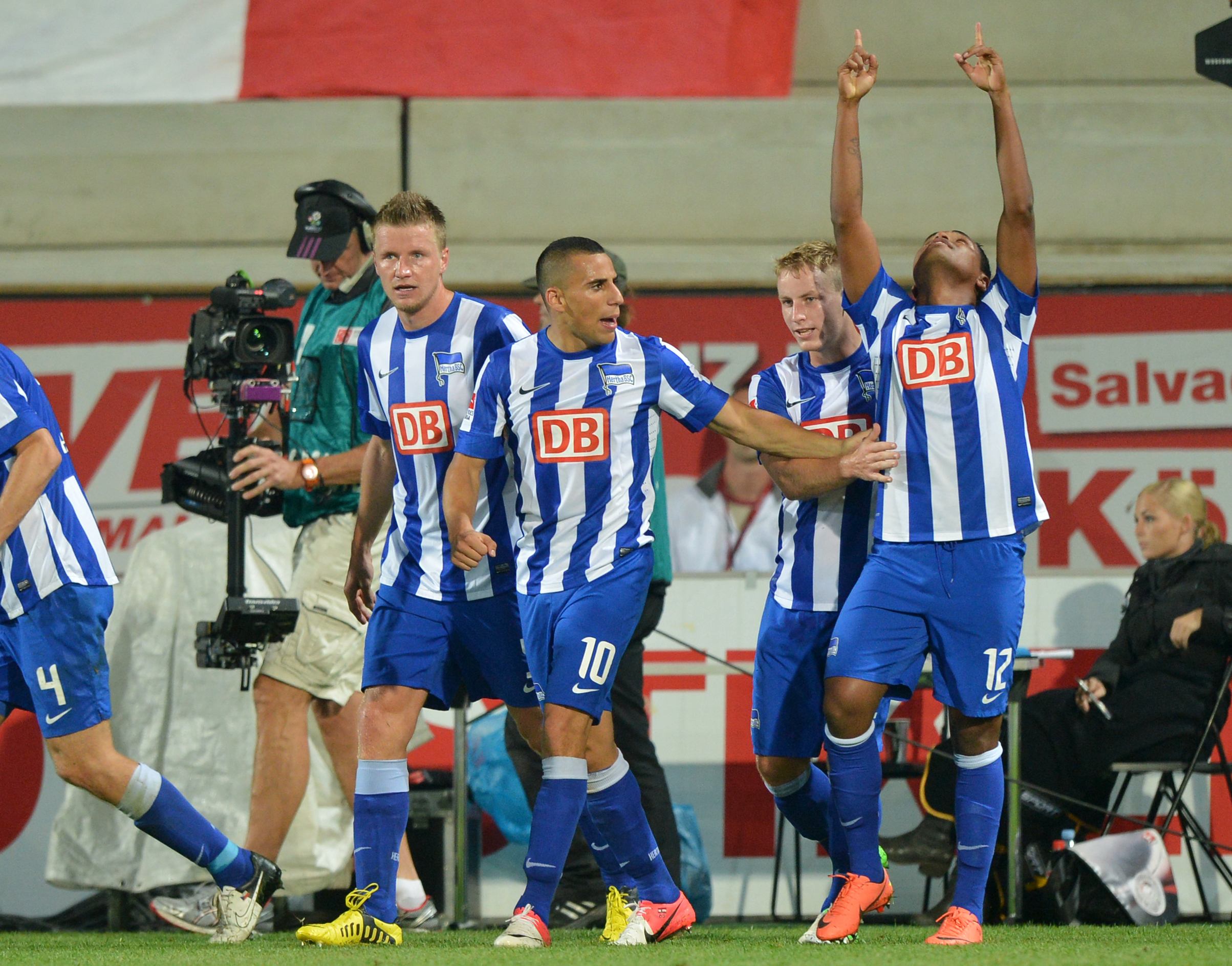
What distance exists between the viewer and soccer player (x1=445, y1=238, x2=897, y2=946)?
4.11m

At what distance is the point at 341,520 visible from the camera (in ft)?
18.0

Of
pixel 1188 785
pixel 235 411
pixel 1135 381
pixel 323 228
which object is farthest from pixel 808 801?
pixel 1135 381

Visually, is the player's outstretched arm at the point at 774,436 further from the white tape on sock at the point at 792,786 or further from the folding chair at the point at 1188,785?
the folding chair at the point at 1188,785

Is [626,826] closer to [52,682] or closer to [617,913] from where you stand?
[617,913]

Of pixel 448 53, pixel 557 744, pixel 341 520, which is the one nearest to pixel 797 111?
pixel 448 53

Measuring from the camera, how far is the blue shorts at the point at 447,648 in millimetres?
4309

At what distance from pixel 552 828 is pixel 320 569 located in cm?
177

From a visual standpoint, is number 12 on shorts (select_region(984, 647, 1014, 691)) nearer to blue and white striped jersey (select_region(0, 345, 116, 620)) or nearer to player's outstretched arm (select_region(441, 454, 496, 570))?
player's outstretched arm (select_region(441, 454, 496, 570))

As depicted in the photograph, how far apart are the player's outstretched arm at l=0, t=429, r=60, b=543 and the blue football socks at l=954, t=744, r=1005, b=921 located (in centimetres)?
274

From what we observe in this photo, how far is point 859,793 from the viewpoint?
168 inches

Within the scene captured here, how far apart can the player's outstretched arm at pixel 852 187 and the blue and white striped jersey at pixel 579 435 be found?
53 cm

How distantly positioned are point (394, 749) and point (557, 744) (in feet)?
1.63

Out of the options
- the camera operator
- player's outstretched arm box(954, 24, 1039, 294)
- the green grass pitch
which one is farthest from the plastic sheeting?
player's outstretched arm box(954, 24, 1039, 294)

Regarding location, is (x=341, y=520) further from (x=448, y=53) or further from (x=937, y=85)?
(x=937, y=85)
